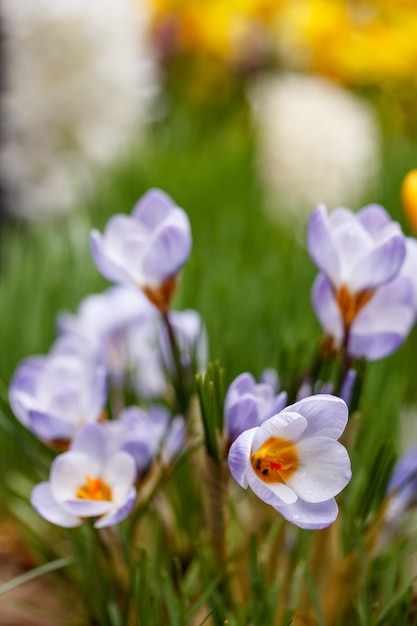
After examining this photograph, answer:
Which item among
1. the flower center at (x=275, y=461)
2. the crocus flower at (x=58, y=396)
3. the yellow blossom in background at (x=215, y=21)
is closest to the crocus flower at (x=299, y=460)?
the flower center at (x=275, y=461)

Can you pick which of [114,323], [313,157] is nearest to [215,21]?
[313,157]

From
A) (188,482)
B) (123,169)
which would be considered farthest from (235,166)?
(188,482)

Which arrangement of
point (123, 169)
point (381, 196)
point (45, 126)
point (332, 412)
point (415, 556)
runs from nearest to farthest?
point (332, 412) → point (415, 556) → point (381, 196) → point (123, 169) → point (45, 126)

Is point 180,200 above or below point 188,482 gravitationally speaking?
below

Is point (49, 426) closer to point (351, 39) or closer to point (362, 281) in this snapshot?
point (362, 281)

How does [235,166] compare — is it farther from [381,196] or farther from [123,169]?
[381,196]

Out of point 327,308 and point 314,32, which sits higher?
point 327,308

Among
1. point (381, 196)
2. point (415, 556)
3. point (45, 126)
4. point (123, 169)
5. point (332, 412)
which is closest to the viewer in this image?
point (332, 412)

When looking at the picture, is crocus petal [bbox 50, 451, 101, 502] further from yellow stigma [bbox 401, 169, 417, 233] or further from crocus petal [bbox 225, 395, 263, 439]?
yellow stigma [bbox 401, 169, 417, 233]
